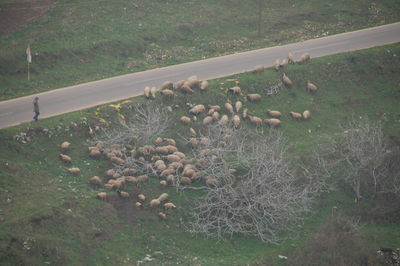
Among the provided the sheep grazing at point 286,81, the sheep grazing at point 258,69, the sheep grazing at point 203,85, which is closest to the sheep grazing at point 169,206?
the sheep grazing at point 203,85

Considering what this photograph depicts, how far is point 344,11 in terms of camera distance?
43.0 m

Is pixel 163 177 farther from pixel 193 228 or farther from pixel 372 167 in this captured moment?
pixel 372 167

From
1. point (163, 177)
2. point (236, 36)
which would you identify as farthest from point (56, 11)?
point (163, 177)

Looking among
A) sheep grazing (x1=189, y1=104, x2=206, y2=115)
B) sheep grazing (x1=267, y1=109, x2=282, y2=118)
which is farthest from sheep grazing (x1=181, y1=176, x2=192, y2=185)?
sheep grazing (x1=267, y1=109, x2=282, y2=118)

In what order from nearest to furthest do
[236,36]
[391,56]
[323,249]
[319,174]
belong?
[323,249], [319,174], [391,56], [236,36]

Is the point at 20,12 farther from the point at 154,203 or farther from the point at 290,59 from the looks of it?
the point at 154,203

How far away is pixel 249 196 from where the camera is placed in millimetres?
24875

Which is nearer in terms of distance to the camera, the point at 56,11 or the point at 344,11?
the point at 56,11

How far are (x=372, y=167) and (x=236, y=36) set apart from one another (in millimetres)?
14573

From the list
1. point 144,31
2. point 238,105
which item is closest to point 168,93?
point 238,105

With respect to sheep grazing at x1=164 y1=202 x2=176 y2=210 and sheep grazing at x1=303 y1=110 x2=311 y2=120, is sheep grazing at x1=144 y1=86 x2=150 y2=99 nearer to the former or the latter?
sheep grazing at x1=164 y1=202 x2=176 y2=210

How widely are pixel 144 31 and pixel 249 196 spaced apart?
16483 mm

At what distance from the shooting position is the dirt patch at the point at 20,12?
37156mm

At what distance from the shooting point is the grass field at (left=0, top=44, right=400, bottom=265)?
71.6 feet
